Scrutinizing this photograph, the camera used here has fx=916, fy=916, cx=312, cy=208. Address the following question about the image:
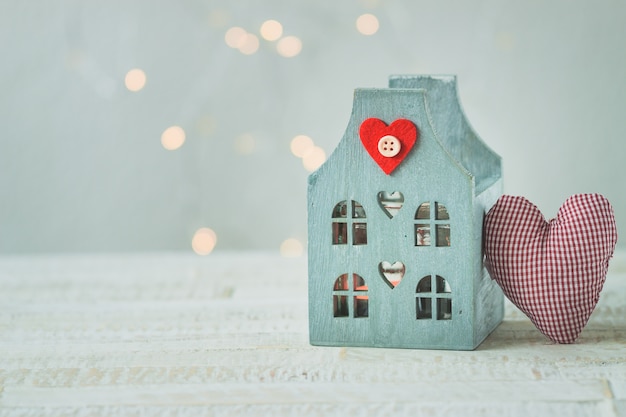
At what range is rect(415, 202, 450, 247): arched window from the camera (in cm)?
128

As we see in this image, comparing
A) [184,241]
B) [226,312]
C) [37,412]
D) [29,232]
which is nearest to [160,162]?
[184,241]

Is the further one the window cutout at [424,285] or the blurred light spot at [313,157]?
the blurred light spot at [313,157]

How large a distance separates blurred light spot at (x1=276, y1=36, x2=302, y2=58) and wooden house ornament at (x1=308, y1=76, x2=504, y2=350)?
955mm

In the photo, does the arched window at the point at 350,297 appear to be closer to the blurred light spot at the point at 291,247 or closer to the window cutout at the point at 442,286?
the window cutout at the point at 442,286

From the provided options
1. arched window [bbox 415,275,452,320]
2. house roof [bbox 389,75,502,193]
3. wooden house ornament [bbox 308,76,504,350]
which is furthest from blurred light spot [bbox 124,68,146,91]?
arched window [bbox 415,275,452,320]

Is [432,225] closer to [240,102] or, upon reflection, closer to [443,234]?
[443,234]

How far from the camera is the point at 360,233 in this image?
4.37 ft

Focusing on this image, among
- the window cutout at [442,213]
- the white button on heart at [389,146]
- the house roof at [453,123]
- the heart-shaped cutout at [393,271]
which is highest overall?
the house roof at [453,123]

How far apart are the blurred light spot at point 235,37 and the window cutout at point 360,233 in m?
1.02

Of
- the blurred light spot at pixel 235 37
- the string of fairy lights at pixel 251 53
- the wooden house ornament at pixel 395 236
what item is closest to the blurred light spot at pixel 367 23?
the string of fairy lights at pixel 251 53

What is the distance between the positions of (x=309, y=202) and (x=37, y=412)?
47 cm

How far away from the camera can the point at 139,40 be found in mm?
2254

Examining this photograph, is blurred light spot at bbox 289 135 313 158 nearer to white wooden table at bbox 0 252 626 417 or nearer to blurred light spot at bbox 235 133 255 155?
blurred light spot at bbox 235 133 255 155

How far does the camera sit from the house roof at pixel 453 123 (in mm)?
1522
